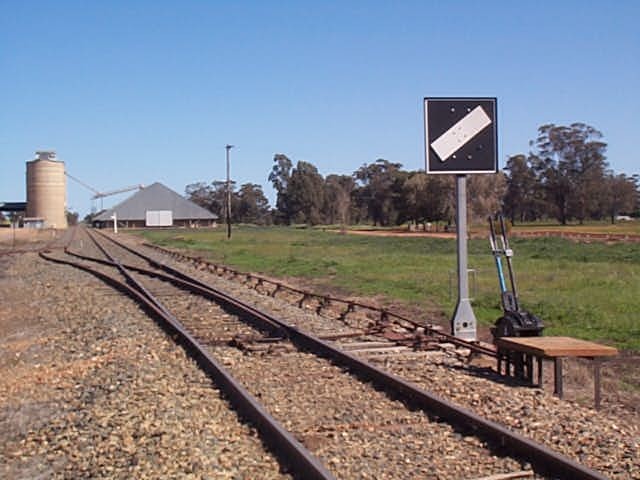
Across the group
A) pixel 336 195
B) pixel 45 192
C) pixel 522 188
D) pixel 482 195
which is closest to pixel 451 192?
pixel 482 195

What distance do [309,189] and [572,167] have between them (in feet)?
174

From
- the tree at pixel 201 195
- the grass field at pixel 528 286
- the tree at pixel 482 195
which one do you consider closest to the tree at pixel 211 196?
the tree at pixel 201 195

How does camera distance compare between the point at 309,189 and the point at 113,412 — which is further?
the point at 309,189

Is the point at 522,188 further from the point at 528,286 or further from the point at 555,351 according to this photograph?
the point at 555,351

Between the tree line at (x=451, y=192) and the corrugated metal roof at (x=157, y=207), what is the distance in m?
18.8

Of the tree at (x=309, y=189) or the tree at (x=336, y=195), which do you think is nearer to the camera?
the tree at (x=336, y=195)

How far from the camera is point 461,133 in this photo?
35.5ft

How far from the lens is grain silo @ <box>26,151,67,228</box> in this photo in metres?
153

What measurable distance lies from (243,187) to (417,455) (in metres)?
170

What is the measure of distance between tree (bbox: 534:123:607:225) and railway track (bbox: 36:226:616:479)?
114 metres

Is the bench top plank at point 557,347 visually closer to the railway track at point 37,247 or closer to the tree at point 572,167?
the railway track at point 37,247

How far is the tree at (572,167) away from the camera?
118000 mm

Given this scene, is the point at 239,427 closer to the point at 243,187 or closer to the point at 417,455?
the point at 417,455

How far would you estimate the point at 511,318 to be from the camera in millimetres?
9438
